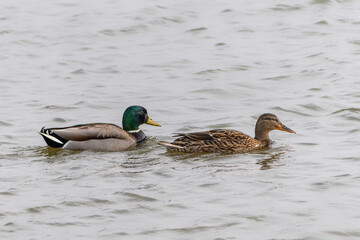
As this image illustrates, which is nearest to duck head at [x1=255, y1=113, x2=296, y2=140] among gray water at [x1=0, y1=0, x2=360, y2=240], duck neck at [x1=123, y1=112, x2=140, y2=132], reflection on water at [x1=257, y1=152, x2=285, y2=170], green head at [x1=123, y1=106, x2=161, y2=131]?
gray water at [x1=0, y1=0, x2=360, y2=240]

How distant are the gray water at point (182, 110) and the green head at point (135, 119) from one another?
332 millimetres

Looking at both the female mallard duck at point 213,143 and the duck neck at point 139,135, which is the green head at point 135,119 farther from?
the female mallard duck at point 213,143

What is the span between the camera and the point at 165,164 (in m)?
11.3

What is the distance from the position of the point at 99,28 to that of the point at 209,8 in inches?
142

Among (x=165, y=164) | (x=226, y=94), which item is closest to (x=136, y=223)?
(x=165, y=164)

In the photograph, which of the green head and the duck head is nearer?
the duck head

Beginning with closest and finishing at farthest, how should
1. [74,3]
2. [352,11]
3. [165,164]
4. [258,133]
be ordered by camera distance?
[165,164] → [258,133] → [352,11] → [74,3]

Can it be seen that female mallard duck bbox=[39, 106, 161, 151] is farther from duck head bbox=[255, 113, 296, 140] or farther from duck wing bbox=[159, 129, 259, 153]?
duck head bbox=[255, 113, 296, 140]

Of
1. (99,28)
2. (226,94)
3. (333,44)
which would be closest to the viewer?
(226,94)

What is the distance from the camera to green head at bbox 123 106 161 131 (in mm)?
13422

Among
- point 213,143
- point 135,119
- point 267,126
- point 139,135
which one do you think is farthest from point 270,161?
point 135,119

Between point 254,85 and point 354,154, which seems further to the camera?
point 254,85

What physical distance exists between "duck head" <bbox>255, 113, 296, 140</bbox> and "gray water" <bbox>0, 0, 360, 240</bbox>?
0.26 metres

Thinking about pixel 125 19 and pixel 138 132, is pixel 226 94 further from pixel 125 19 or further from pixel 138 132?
pixel 125 19
